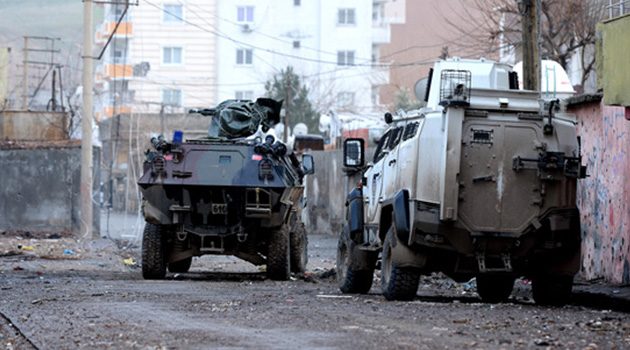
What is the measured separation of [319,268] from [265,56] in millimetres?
52613

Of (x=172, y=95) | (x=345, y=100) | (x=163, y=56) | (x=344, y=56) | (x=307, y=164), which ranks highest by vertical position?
(x=344, y=56)

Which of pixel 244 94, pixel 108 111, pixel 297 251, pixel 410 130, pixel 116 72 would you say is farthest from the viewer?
pixel 244 94

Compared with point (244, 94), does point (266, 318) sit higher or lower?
lower

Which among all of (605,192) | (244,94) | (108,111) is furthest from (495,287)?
(244,94)

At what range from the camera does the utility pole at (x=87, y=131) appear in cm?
2906

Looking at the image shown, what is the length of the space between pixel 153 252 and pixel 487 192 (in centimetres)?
644

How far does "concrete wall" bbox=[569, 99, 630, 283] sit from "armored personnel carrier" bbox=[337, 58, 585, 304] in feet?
9.55

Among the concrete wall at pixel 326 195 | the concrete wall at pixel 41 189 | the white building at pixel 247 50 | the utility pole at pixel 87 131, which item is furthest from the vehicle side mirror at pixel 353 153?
the white building at pixel 247 50

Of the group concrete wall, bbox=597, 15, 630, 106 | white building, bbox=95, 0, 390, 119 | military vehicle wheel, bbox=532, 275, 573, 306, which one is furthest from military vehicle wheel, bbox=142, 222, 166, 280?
white building, bbox=95, 0, 390, 119

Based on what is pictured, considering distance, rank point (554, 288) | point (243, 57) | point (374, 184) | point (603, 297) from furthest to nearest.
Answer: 1. point (243, 57)
2. point (374, 184)
3. point (603, 297)
4. point (554, 288)

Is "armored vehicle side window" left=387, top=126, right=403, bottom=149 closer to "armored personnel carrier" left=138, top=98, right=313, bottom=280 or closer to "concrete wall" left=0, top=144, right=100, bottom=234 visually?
"armored personnel carrier" left=138, top=98, right=313, bottom=280

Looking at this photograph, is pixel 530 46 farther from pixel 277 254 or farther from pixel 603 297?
pixel 277 254

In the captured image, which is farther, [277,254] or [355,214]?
[277,254]

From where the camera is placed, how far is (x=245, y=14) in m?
73.2
